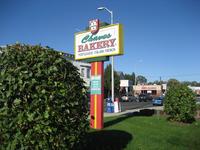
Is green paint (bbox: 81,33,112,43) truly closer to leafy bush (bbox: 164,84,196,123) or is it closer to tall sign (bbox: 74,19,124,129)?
tall sign (bbox: 74,19,124,129)

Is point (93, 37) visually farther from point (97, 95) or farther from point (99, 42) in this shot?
point (97, 95)

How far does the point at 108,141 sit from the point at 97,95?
499 cm

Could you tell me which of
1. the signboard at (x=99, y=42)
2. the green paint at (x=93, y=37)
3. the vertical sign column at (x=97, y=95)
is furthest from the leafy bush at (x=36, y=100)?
the green paint at (x=93, y=37)

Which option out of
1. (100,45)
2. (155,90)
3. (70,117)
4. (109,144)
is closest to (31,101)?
(70,117)

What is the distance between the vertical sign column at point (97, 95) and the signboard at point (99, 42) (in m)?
0.72

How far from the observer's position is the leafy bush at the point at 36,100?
19.2ft

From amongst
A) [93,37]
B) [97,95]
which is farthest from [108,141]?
[93,37]

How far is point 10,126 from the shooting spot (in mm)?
5852

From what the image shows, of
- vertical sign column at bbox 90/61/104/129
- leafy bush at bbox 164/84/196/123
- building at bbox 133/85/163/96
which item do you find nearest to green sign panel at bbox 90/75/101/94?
vertical sign column at bbox 90/61/104/129

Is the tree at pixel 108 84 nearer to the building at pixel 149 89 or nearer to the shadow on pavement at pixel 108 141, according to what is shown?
the building at pixel 149 89

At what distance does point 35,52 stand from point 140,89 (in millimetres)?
111752

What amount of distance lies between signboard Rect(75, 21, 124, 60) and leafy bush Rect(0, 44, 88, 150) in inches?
366

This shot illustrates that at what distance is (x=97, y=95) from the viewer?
15.9m

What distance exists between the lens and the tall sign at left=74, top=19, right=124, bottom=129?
15617mm
